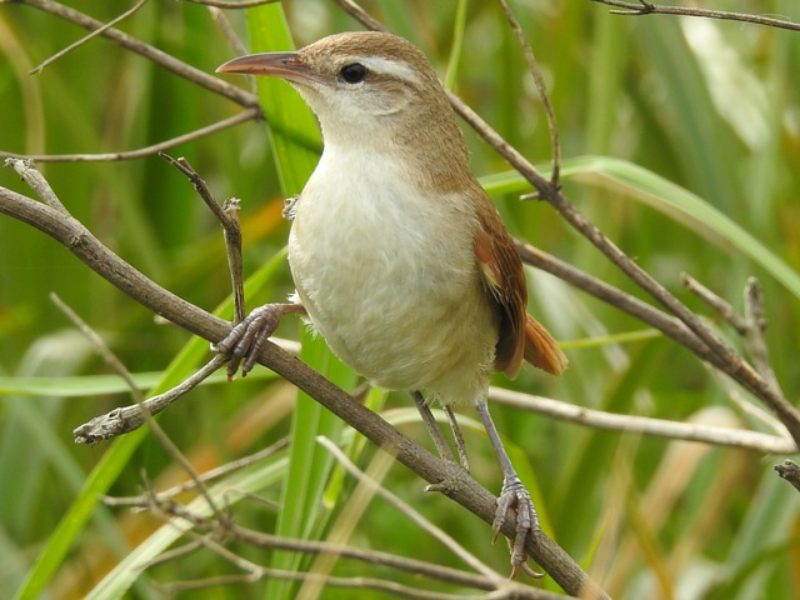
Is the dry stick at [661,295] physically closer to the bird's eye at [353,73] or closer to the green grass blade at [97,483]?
the bird's eye at [353,73]

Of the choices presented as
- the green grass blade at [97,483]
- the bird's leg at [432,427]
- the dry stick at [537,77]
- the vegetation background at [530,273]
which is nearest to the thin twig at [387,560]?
the bird's leg at [432,427]

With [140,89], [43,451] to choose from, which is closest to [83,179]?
[140,89]

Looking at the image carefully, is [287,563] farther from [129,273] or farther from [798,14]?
[798,14]

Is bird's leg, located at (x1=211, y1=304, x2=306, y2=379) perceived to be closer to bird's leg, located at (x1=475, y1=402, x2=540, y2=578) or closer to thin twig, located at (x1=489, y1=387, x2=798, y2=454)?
bird's leg, located at (x1=475, y1=402, x2=540, y2=578)

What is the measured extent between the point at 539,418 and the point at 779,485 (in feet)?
4.31

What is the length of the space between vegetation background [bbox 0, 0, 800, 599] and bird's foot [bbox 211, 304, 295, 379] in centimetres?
112

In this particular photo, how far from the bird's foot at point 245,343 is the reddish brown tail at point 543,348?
0.81 metres

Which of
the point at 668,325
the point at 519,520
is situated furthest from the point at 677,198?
the point at 519,520

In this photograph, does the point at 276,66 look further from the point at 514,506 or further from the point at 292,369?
the point at 514,506

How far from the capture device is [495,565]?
126 inches

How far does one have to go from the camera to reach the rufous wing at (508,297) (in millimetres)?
2266

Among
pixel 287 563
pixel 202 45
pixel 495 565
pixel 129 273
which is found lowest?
pixel 495 565

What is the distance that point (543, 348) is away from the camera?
2574mm

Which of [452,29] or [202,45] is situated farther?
[452,29]
